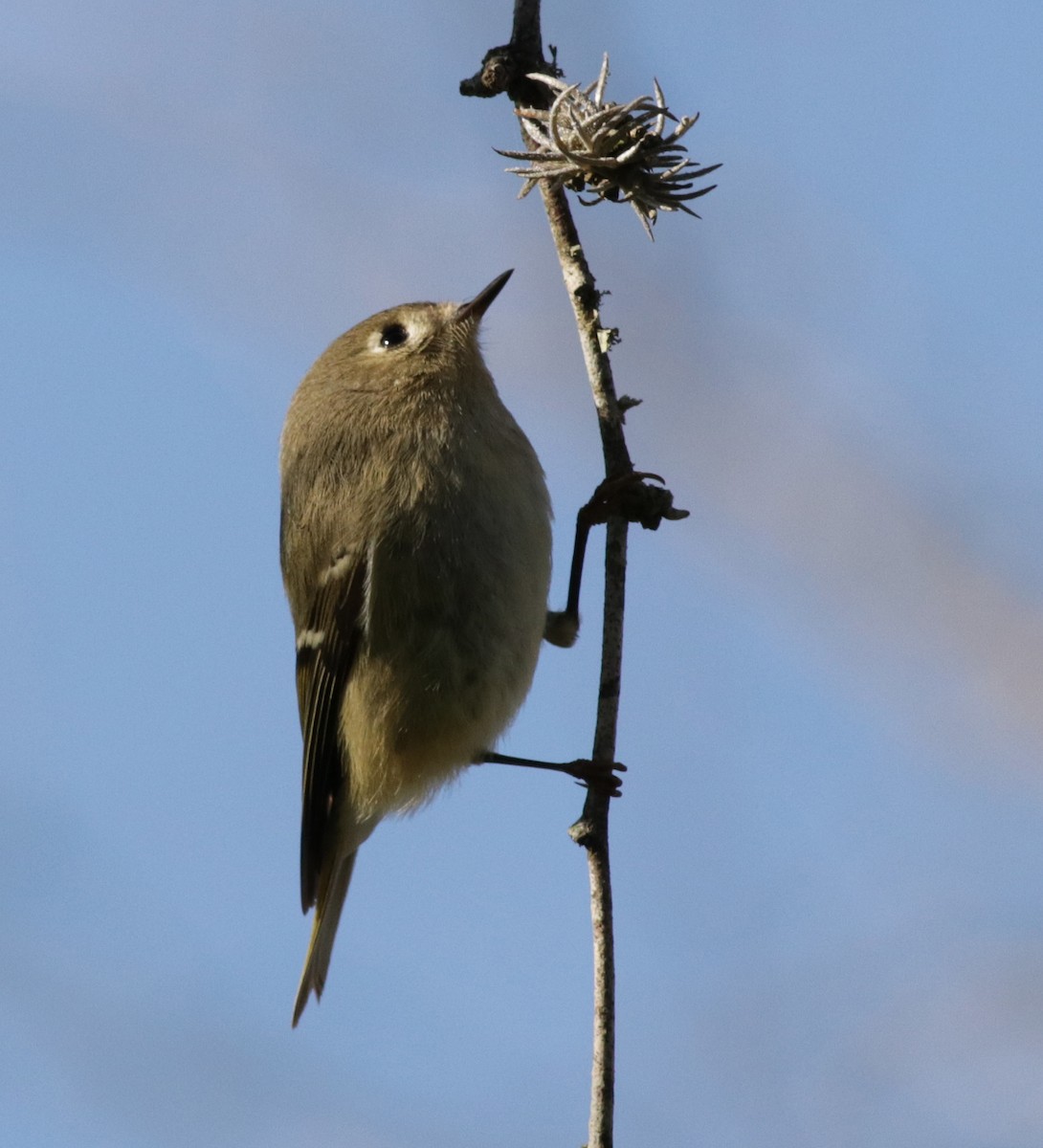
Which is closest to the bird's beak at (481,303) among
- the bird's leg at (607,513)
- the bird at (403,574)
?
the bird at (403,574)

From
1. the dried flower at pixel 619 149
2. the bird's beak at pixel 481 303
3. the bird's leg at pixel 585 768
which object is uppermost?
the bird's beak at pixel 481 303

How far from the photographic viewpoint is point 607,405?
6.19 feet

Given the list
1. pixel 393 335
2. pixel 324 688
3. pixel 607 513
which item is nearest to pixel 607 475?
pixel 607 513

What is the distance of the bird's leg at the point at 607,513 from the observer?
1.95 meters

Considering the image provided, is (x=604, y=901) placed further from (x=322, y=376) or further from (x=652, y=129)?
(x=322, y=376)

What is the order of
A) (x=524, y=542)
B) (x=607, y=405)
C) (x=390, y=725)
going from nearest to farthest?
1. (x=607, y=405)
2. (x=524, y=542)
3. (x=390, y=725)

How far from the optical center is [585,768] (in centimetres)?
206

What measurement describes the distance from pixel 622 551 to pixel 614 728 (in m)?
0.22

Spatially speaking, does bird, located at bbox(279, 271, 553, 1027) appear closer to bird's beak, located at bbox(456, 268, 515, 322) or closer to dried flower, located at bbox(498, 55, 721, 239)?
bird's beak, located at bbox(456, 268, 515, 322)

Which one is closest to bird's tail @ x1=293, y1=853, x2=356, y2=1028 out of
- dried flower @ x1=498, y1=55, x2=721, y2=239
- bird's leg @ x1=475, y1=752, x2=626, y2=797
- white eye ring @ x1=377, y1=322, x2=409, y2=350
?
bird's leg @ x1=475, y1=752, x2=626, y2=797

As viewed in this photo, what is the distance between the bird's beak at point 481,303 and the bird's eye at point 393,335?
14cm

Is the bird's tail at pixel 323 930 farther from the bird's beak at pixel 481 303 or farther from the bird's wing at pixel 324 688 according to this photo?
the bird's beak at pixel 481 303

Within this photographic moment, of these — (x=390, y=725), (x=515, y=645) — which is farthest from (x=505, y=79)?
(x=390, y=725)

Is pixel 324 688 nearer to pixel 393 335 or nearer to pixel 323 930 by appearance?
pixel 323 930
